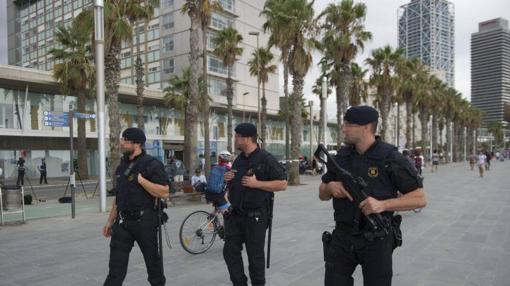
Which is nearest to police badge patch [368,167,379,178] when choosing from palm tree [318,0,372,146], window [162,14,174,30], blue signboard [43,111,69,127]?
blue signboard [43,111,69,127]

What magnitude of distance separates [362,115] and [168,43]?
54.2 meters

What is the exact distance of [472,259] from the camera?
248 inches

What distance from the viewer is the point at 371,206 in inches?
101

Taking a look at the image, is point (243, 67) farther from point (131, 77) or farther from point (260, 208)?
point (260, 208)

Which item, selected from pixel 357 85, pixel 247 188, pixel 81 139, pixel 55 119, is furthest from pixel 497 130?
pixel 247 188

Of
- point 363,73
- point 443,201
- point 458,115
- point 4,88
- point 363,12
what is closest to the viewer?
point 443,201

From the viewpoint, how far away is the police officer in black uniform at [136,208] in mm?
3943

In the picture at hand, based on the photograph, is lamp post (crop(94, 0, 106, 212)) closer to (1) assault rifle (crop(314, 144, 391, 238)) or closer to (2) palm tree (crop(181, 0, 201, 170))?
(2) palm tree (crop(181, 0, 201, 170))

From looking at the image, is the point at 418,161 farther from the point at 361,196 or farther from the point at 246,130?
the point at 361,196

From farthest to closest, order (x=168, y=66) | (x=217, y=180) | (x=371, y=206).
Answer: (x=168, y=66) → (x=217, y=180) → (x=371, y=206)

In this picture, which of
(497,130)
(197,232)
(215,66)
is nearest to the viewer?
(197,232)

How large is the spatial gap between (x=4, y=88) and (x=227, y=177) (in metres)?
30.9

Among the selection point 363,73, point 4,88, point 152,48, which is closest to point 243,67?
point 152,48

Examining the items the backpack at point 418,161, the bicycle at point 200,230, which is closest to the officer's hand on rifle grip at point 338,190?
the bicycle at point 200,230
